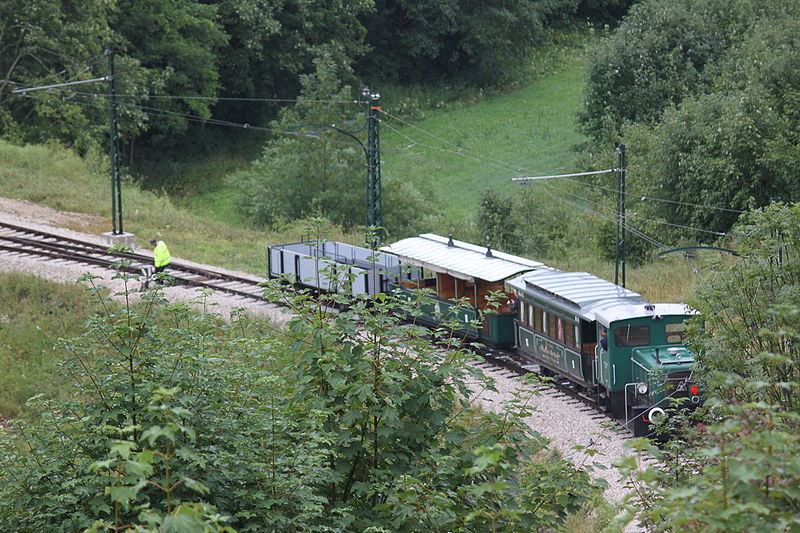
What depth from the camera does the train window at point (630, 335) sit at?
19125 mm

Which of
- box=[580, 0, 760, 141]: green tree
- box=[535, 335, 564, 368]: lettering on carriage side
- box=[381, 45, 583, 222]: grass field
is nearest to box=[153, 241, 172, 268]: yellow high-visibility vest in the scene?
box=[535, 335, 564, 368]: lettering on carriage side

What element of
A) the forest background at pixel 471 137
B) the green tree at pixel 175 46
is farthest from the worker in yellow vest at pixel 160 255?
the green tree at pixel 175 46

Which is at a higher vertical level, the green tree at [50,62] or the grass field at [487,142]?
the green tree at [50,62]

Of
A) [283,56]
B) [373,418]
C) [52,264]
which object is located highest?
[283,56]

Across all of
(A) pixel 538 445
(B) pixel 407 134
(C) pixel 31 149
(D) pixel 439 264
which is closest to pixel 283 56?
(B) pixel 407 134

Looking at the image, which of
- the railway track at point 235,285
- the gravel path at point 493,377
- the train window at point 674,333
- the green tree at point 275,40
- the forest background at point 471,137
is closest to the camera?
the forest background at point 471,137

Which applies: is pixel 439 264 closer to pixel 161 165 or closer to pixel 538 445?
pixel 538 445

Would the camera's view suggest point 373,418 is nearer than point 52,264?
Yes

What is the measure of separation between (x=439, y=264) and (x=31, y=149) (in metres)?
26.6

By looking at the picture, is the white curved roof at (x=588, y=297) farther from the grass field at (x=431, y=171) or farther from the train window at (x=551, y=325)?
the grass field at (x=431, y=171)

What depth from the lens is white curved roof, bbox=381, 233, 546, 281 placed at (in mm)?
23719

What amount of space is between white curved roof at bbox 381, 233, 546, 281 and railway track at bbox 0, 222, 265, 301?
4475 mm

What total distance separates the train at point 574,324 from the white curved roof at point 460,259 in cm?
3

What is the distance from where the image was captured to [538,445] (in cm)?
1022
